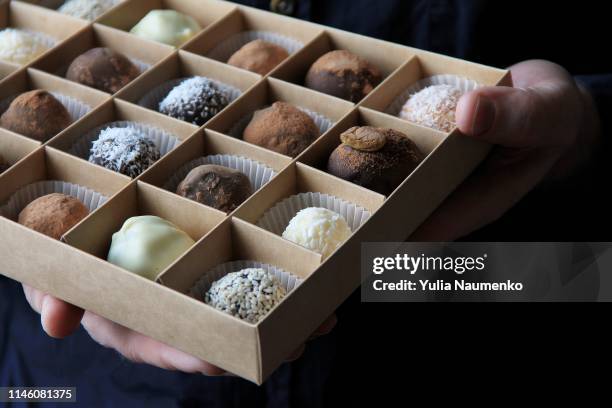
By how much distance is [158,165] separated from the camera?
1.34 metres

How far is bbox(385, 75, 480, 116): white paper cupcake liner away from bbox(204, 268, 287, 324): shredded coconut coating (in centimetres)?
55

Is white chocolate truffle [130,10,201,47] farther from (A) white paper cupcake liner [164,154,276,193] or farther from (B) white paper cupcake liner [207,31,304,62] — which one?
(A) white paper cupcake liner [164,154,276,193]

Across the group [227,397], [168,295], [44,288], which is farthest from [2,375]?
[168,295]

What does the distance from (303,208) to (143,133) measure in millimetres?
355

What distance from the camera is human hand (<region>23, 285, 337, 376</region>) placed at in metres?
1.22

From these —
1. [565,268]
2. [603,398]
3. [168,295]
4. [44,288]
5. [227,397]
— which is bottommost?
[603,398]

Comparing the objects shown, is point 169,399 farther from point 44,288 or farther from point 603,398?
point 603,398

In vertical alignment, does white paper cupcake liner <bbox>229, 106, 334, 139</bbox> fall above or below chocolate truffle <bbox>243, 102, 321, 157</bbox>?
below

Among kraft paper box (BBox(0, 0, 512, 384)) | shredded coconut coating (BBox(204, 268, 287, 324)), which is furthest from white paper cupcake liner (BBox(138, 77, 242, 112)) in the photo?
shredded coconut coating (BBox(204, 268, 287, 324))

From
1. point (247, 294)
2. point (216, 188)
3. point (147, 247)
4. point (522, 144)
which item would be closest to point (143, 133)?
point (216, 188)

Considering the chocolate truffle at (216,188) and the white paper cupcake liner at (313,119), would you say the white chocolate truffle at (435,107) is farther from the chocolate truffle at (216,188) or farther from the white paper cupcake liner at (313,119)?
the chocolate truffle at (216,188)

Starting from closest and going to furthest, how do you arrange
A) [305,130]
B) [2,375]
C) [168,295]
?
[168,295] < [305,130] < [2,375]

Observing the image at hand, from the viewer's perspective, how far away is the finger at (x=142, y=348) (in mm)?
1218

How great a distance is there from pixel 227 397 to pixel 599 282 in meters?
0.89
